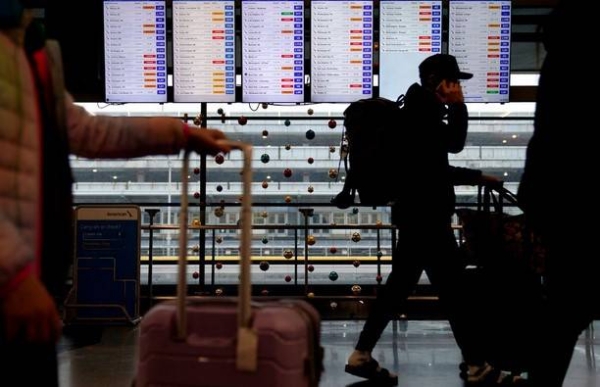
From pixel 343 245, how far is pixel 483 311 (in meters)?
3.00

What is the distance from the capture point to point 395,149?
3.27 meters

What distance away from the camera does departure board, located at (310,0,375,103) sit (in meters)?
4.77

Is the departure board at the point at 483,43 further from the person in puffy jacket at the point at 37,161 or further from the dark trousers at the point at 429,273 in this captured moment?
the person in puffy jacket at the point at 37,161

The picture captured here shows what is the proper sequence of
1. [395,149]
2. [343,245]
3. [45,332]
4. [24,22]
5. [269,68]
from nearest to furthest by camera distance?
[45,332]
[24,22]
[395,149]
[269,68]
[343,245]

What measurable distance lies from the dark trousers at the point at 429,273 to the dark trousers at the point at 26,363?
2145mm

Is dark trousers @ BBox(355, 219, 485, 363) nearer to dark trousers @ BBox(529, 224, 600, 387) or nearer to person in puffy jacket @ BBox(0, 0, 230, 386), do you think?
dark trousers @ BBox(529, 224, 600, 387)

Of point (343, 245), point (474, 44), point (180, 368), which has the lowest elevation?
point (343, 245)

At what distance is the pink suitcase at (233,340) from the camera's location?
4.88ft

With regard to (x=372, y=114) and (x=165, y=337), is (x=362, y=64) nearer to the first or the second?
(x=372, y=114)

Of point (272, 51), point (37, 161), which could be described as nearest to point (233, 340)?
point (37, 161)

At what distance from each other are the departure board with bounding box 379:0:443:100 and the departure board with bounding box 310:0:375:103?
0.29ft

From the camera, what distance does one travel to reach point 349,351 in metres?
4.42

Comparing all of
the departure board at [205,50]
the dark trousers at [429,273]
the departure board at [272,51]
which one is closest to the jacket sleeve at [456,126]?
the dark trousers at [429,273]

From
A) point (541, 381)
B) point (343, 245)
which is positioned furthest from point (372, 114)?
Answer: point (343, 245)
